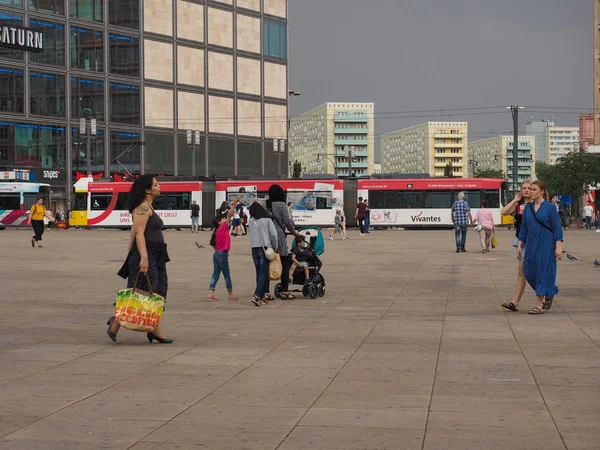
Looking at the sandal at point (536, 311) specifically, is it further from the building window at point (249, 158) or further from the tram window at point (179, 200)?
the building window at point (249, 158)

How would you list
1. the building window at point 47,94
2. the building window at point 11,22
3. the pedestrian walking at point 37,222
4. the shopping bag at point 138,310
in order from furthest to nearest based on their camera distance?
the building window at point 47,94 < the building window at point 11,22 < the pedestrian walking at point 37,222 < the shopping bag at point 138,310

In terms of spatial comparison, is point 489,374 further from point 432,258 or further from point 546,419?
point 432,258

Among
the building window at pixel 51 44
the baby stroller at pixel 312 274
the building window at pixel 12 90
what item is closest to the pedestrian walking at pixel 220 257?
the baby stroller at pixel 312 274

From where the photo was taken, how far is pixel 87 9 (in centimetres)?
Result: 7081

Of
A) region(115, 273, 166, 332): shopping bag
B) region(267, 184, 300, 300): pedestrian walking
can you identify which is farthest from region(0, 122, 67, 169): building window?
region(115, 273, 166, 332): shopping bag

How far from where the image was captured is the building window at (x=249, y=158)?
81500mm

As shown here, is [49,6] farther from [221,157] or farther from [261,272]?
[261,272]

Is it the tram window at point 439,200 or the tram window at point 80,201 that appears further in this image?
the tram window at point 80,201

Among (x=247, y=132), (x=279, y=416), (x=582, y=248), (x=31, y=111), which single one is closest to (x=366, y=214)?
(x=582, y=248)

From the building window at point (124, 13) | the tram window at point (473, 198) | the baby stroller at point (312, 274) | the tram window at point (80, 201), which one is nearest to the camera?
the baby stroller at point (312, 274)

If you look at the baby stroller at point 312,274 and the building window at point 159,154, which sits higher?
the building window at point 159,154

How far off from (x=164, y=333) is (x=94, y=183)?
50.0 meters

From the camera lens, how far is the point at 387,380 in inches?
307

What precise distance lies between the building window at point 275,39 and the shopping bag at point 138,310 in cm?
7468
